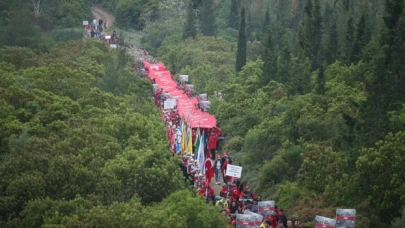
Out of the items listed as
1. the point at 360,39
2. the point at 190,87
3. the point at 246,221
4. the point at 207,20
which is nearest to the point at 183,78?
the point at 190,87

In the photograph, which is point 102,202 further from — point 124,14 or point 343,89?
point 124,14

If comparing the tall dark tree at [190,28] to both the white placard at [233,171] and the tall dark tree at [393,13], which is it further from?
the white placard at [233,171]

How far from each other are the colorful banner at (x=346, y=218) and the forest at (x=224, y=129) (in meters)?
1.59

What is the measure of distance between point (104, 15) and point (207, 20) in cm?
2188

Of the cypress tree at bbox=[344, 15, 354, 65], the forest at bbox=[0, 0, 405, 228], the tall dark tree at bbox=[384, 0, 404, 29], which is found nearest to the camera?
the forest at bbox=[0, 0, 405, 228]

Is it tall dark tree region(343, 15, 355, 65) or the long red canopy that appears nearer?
the long red canopy

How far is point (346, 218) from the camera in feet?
98.9

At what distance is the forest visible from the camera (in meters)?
31.1

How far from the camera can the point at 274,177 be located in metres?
41.3

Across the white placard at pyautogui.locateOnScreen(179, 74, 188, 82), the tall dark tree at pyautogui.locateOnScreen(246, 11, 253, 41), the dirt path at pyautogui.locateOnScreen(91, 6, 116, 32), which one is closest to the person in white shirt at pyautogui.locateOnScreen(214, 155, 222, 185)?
the white placard at pyautogui.locateOnScreen(179, 74, 188, 82)

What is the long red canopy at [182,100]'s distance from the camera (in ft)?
156

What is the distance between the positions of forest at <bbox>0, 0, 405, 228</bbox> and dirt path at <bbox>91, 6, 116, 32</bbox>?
105 ft

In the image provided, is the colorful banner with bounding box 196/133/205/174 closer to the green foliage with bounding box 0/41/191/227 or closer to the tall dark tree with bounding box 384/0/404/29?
the green foliage with bounding box 0/41/191/227

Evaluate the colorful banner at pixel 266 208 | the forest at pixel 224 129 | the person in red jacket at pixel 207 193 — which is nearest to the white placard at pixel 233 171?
the person in red jacket at pixel 207 193
